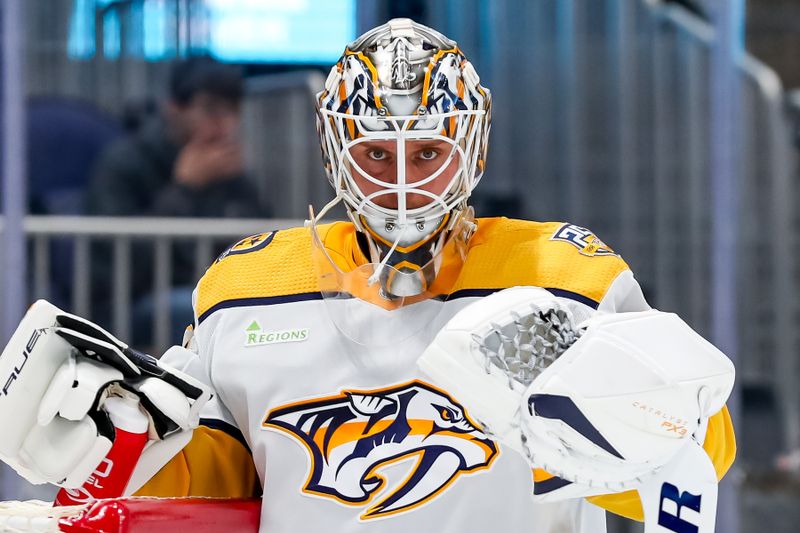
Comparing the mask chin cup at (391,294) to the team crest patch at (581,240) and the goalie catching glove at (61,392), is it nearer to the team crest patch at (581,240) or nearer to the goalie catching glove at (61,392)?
the team crest patch at (581,240)

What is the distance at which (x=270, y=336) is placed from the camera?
1.72 m

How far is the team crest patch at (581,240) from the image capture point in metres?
1.69

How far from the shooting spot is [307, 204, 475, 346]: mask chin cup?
5.54 feet

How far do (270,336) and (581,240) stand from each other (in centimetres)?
43

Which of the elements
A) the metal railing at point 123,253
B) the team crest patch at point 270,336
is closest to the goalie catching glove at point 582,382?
the team crest patch at point 270,336

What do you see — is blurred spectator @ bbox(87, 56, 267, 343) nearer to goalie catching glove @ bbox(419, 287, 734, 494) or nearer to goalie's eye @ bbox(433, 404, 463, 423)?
goalie's eye @ bbox(433, 404, 463, 423)

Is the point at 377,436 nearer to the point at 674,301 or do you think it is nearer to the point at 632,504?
the point at 632,504

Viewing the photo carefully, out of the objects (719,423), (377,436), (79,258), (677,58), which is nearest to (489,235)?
(377,436)

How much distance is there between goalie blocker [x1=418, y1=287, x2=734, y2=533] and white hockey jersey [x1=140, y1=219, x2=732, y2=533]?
0.30 m

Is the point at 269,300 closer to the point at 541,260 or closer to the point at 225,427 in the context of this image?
the point at 225,427

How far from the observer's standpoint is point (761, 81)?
345 cm

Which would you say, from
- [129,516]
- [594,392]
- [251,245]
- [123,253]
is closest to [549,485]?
[594,392]

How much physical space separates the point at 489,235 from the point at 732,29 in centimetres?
181

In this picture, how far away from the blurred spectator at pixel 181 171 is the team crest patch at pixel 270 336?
1.49 m
